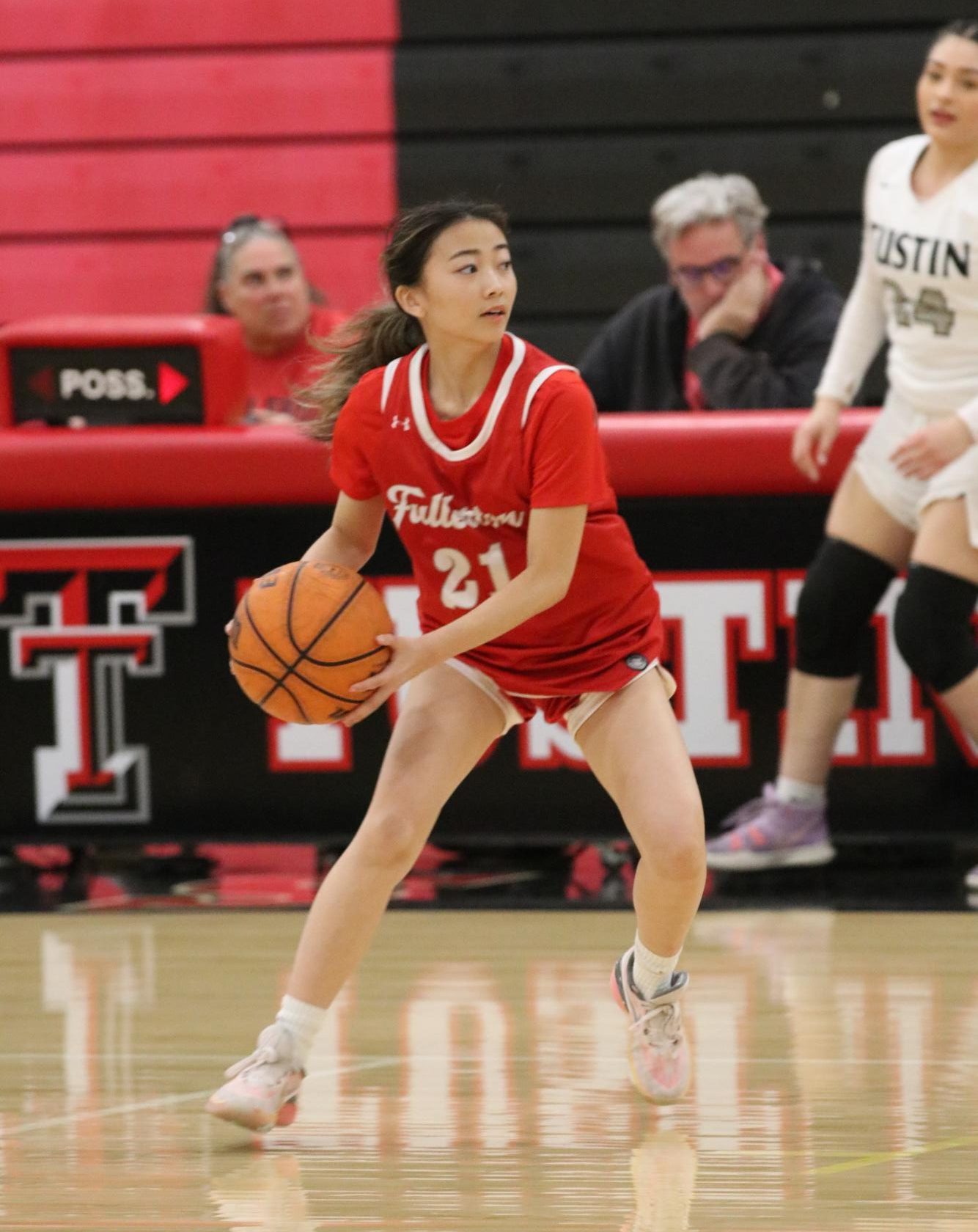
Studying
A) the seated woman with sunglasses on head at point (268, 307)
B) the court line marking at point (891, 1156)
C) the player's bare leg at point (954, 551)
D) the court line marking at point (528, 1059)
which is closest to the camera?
the court line marking at point (891, 1156)

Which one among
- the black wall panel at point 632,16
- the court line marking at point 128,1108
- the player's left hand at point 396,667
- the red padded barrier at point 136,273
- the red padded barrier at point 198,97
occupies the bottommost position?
the court line marking at point 128,1108

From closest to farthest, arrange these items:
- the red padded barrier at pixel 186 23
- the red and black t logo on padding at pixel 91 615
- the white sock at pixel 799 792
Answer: the white sock at pixel 799 792 < the red and black t logo on padding at pixel 91 615 < the red padded barrier at pixel 186 23

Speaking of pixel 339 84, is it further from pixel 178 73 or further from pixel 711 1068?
pixel 711 1068

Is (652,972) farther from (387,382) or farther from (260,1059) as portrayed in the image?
(387,382)

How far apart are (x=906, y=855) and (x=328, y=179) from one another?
4.08m

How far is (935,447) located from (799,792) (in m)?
0.88

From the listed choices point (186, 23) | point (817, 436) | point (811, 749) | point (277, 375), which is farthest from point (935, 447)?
point (186, 23)

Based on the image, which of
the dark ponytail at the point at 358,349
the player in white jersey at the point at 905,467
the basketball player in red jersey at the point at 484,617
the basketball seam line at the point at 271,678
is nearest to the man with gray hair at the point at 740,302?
the player in white jersey at the point at 905,467

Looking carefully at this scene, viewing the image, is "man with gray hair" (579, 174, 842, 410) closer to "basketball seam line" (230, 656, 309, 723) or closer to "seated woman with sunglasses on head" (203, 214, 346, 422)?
"seated woman with sunglasses on head" (203, 214, 346, 422)

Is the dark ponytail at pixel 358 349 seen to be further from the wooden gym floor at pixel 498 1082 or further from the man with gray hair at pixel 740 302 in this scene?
the man with gray hair at pixel 740 302

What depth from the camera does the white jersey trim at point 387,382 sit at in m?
2.96

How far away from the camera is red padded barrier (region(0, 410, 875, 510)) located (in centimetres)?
475

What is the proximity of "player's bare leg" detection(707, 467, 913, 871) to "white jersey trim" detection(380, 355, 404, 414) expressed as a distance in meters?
1.80

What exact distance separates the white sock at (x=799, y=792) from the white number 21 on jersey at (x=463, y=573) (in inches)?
71.8
